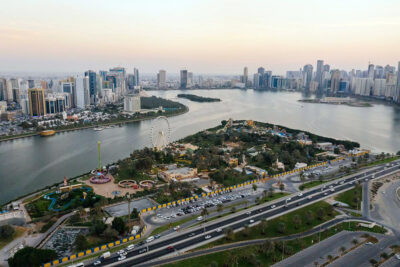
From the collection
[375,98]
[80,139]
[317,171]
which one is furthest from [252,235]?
[375,98]

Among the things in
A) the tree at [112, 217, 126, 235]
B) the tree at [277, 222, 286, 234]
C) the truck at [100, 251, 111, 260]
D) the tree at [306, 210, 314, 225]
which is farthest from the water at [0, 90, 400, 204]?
the tree at [306, 210, 314, 225]

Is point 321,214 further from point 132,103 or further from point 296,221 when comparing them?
point 132,103

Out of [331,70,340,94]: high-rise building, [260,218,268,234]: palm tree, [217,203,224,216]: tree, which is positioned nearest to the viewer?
[260,218,268,234]: palm tree

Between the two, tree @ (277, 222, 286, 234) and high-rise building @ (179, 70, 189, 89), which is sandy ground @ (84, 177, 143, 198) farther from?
high-rise building @ (179, 70, 189, 89)

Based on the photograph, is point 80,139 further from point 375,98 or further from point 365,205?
point 375,98

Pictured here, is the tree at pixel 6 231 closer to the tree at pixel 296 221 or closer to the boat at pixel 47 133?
the tree at pixel 296 221

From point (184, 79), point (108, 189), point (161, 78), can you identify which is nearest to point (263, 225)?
point (108, 189)

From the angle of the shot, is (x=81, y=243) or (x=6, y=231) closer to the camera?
(x=81, y=243)
